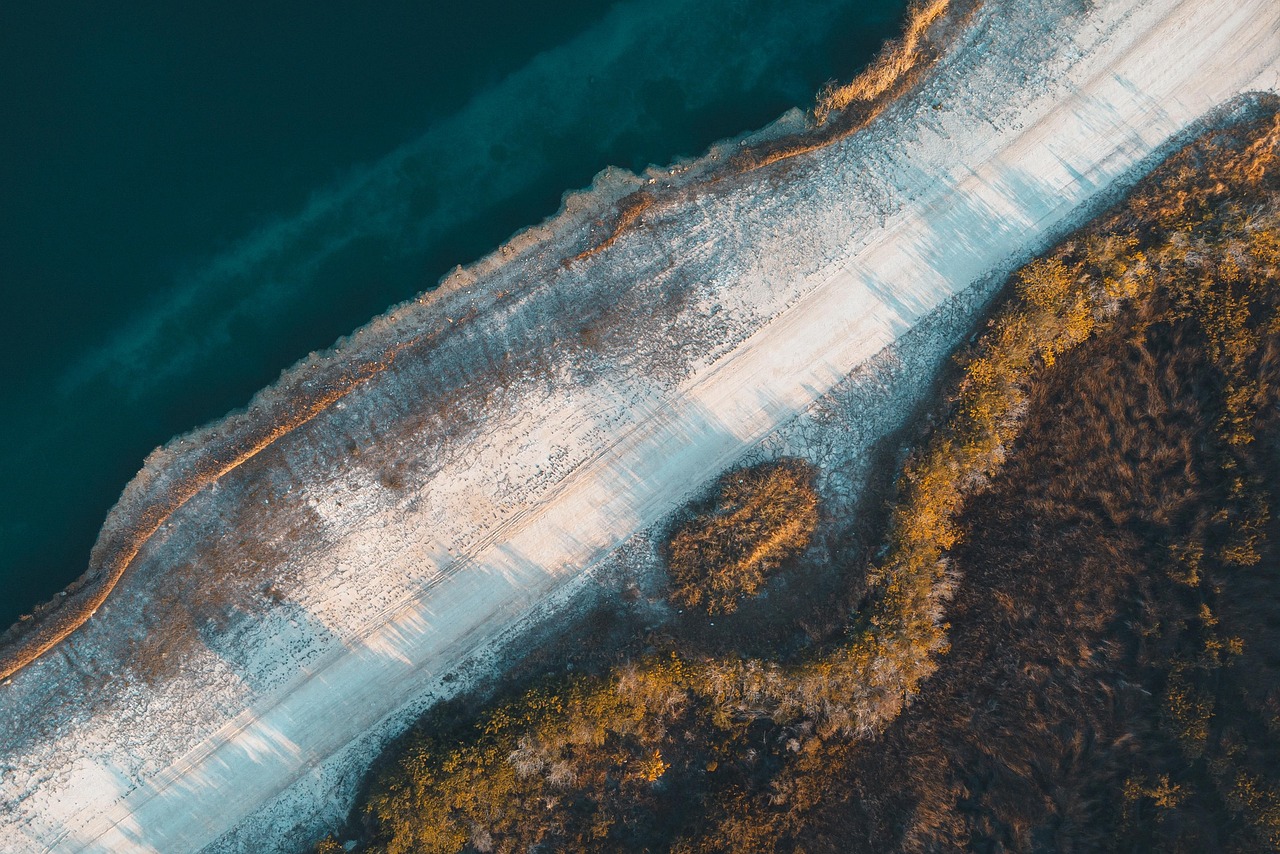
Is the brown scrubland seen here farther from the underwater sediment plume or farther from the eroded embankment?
the eroded embankment

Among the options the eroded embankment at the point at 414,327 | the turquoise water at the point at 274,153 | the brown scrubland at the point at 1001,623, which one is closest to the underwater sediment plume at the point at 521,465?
the eroded embankment at the point at 414,327

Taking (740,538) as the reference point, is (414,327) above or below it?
above

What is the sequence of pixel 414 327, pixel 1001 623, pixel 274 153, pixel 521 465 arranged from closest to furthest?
pixel 1001 623, pixel 521 465, pixel 414 327, pixel 274 153

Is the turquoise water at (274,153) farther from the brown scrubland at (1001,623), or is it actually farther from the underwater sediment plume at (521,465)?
the brown scrubland at (1001,623)

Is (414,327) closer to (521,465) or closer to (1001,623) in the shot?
(521,465)

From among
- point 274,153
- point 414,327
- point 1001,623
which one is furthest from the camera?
point 274,153

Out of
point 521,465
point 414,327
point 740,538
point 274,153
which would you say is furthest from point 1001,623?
point 274,153

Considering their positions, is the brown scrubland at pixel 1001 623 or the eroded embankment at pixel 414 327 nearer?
the brown scrubland at pixel 1001 623

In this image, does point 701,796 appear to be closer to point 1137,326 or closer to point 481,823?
point 481,823
